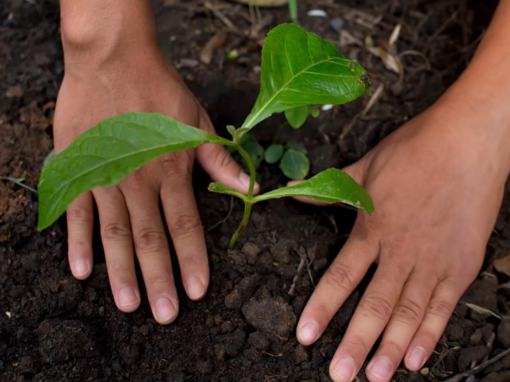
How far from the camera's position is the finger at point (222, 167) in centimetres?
149

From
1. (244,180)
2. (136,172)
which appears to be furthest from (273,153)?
(136,172)

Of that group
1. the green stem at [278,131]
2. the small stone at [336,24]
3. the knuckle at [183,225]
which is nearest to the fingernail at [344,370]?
the knuckle at [183,225]

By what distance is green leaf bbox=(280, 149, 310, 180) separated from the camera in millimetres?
1625

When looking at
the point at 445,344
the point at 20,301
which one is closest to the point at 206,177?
the point at 20,301

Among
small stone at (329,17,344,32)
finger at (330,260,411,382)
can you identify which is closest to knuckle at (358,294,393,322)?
finger at (330,260,411,382)

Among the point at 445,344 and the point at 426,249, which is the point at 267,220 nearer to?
the point at 426,249

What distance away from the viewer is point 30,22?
6.62 feet

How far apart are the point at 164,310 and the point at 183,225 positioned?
9.7 inches

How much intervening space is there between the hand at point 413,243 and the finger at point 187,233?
30cm

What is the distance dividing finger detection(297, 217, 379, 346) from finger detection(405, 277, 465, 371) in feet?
0.70

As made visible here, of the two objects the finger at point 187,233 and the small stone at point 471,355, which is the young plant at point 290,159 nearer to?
the finger at point 187,233

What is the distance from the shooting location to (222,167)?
1506 mm

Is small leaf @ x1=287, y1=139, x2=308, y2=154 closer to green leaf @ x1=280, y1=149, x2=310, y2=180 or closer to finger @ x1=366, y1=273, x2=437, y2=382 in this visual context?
green leaf @ x1=280, y1=149, x2=310, y2=180

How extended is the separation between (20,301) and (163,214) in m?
0.45
